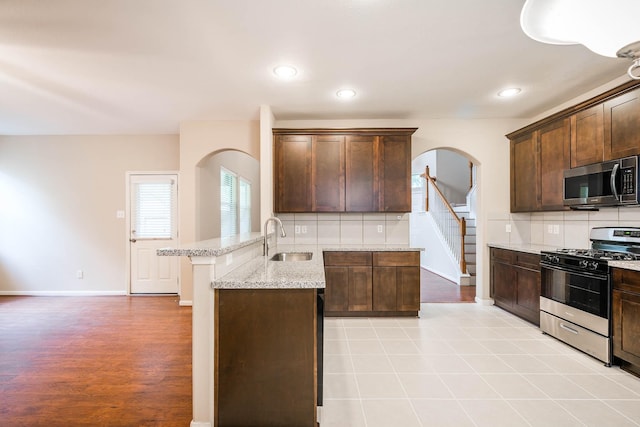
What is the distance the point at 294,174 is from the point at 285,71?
4.60 feet

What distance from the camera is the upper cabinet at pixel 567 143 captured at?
8.61 ft

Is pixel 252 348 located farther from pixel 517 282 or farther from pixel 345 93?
pixel 517 282

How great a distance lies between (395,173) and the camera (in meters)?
3.93

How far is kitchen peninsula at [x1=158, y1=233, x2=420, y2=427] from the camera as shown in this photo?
5.45ft

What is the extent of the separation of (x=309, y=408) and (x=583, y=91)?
4.12 meters

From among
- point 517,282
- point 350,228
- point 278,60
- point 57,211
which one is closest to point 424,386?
point 517,282

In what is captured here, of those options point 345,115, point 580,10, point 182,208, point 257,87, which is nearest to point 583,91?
point 345,115

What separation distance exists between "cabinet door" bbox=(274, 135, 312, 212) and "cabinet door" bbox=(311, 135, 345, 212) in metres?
0.08

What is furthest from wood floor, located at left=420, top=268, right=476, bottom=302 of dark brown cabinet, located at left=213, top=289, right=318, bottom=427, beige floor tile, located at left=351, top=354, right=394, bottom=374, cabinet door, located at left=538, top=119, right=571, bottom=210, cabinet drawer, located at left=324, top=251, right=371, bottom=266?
dark brown cabinet, located at left=213, top=289, right=318, bottom=427

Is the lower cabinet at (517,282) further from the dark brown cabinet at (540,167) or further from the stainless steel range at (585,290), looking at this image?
the dark brown cabinet at (540,167)

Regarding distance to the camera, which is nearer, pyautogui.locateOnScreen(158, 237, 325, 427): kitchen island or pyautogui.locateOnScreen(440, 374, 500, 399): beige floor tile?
pyautogui.locateOnScreen(158, 237, 325, 427): kitchen island

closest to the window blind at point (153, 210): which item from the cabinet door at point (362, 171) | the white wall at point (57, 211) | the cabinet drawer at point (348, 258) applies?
the white wall at point (57, 211)

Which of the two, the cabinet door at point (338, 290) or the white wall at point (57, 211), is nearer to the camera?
the cabinet door at point (338, 290)

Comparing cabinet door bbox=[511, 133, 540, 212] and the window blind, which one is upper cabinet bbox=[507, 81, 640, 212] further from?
the window blind
